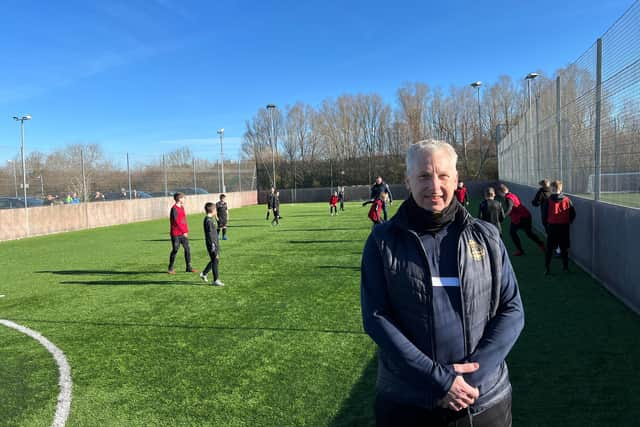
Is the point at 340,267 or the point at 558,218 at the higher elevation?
the point at 558,218

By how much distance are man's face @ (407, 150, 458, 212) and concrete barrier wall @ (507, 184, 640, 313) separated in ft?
19.6

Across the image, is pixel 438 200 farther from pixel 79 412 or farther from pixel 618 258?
pixel 618 258

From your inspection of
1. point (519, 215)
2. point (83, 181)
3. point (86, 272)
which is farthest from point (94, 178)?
point (519, 215)

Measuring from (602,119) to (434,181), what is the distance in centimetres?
823

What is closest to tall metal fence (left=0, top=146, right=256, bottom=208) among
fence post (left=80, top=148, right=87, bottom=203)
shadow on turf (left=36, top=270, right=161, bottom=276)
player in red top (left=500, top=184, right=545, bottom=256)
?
fence post (left=80, top=148, right=87, bottom=203)

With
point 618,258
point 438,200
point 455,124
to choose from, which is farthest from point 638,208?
point 455,124

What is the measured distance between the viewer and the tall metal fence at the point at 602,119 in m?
7.29

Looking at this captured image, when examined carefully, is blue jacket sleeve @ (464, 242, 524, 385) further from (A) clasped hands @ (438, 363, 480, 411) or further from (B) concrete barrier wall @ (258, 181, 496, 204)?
(B) concrete barrier wall @ (258, 181, 496, 204)

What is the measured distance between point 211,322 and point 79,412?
282 cm

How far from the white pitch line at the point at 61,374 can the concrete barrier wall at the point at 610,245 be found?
7022 mm

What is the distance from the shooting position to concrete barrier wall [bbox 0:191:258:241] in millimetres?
21592

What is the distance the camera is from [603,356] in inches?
201

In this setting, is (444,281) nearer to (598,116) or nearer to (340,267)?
(598,116)

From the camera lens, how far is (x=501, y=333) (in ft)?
6.96
